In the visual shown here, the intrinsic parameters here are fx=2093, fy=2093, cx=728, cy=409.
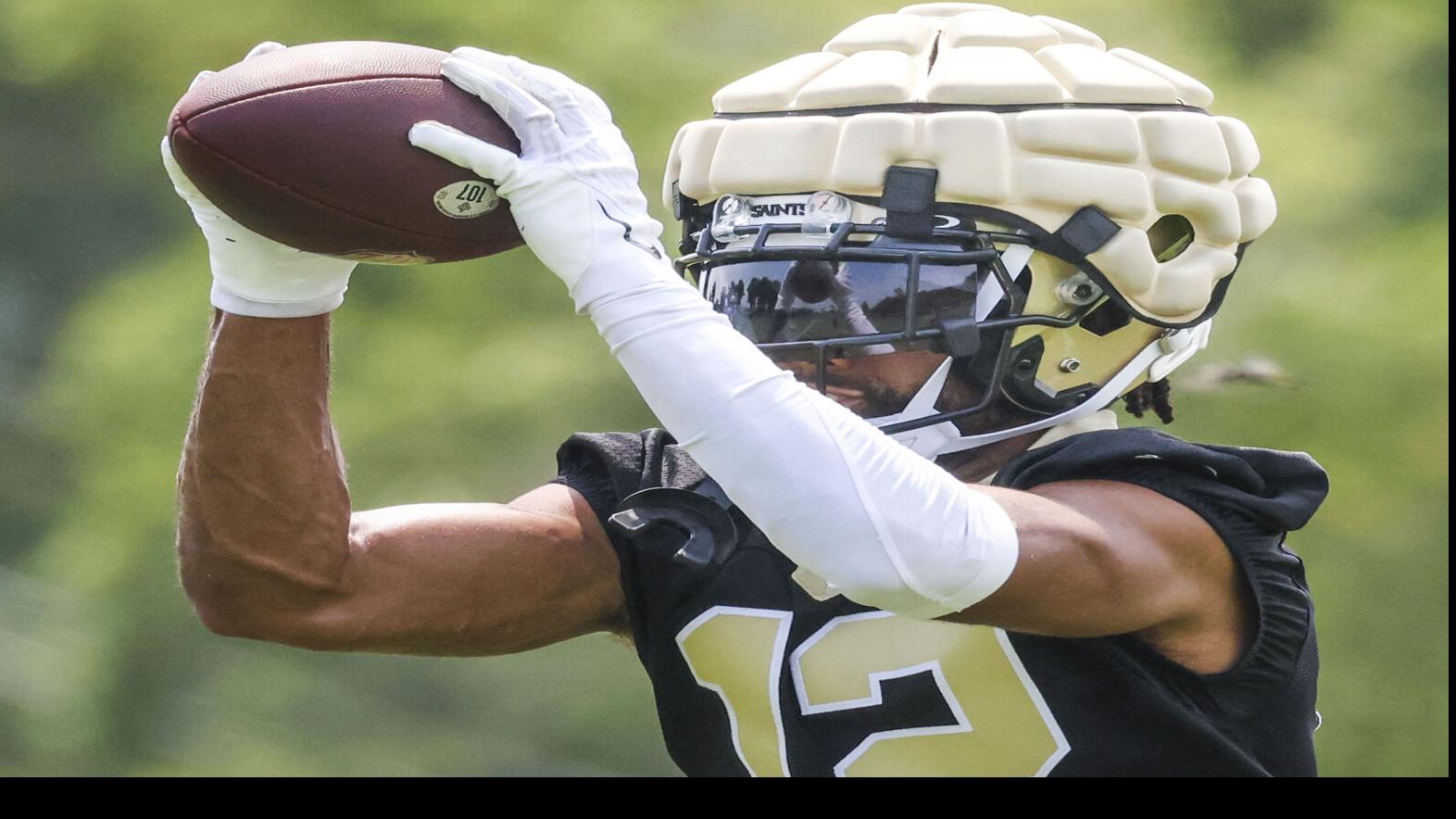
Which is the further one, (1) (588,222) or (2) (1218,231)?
(2) (1218,231)

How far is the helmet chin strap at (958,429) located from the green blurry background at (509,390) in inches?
119

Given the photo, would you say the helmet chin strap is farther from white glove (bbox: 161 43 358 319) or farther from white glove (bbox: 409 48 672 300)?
white glove (bbox: 161 43 358 319)

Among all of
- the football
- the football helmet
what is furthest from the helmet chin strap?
the football

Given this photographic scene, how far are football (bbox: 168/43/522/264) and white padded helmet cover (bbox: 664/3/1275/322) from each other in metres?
0.54

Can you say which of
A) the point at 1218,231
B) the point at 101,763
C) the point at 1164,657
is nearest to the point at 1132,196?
the point at 1218,231

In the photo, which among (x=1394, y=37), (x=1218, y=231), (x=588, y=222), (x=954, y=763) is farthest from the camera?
(x=1394, y=37)

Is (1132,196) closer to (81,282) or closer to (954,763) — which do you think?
(954,763)

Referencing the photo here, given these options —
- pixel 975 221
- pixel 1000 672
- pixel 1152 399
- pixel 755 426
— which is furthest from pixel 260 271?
pixel 1152 399

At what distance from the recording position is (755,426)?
6.77 feet

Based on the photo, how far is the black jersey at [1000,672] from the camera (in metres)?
2.45

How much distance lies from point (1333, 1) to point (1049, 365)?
474 cm

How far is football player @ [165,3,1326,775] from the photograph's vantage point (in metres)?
2.39

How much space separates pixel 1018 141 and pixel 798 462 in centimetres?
74

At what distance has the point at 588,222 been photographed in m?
2.14
